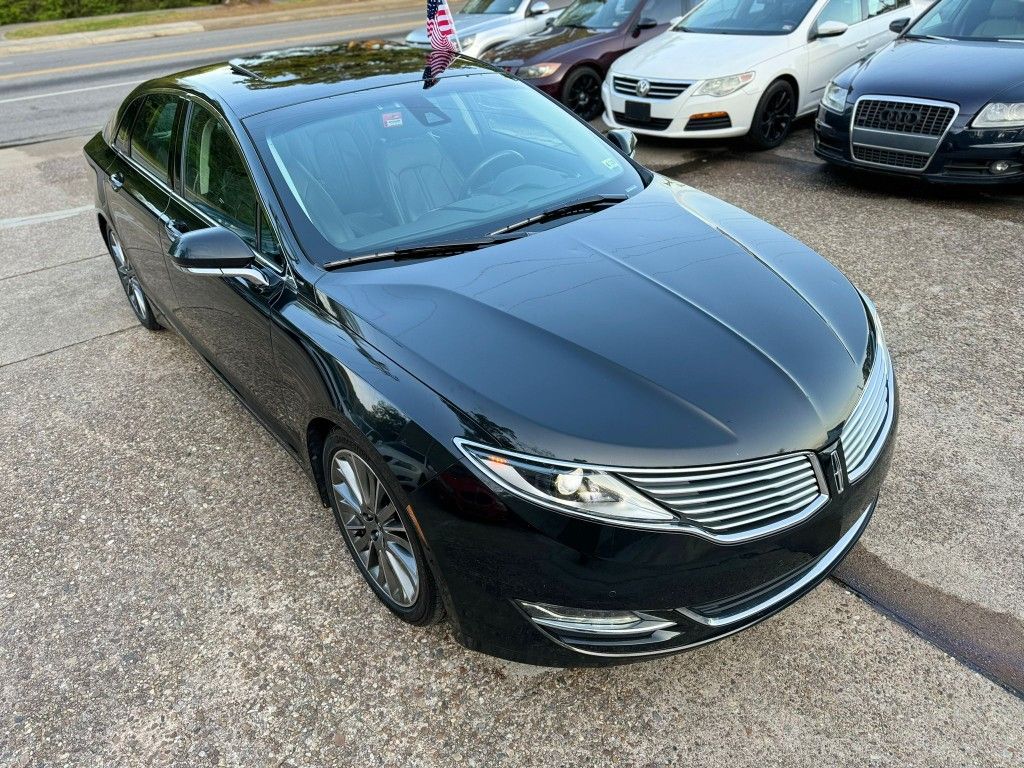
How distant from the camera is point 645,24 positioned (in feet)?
30.3

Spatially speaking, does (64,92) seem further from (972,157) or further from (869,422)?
(869,422)

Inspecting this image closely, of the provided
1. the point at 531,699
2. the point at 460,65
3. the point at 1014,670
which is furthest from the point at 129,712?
the point at 460,65

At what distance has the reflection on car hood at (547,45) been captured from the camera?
881 centimetres

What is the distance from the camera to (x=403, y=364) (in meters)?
2.46

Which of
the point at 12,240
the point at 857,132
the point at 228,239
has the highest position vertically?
the point at 228,239

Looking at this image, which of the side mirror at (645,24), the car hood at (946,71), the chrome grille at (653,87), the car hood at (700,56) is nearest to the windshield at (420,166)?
the car hood at (946,71)

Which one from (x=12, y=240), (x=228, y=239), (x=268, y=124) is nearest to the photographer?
(x=228, y=239)

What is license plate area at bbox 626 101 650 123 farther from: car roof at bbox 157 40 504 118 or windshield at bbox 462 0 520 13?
windshield at bbox 462 0 520 13

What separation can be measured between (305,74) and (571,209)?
4.75ft

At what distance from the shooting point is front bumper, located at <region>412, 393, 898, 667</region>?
2.13 m

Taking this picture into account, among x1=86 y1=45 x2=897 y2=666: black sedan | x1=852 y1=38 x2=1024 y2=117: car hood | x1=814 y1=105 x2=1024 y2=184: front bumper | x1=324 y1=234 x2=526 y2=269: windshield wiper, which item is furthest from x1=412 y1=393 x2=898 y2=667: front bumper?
x1=852 y1=38 x2=1024 y2=117: car hood

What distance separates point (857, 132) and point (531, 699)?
→ 5.29m

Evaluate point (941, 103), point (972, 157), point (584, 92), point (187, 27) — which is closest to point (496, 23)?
point (584, 92)

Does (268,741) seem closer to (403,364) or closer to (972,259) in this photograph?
(403,364)
